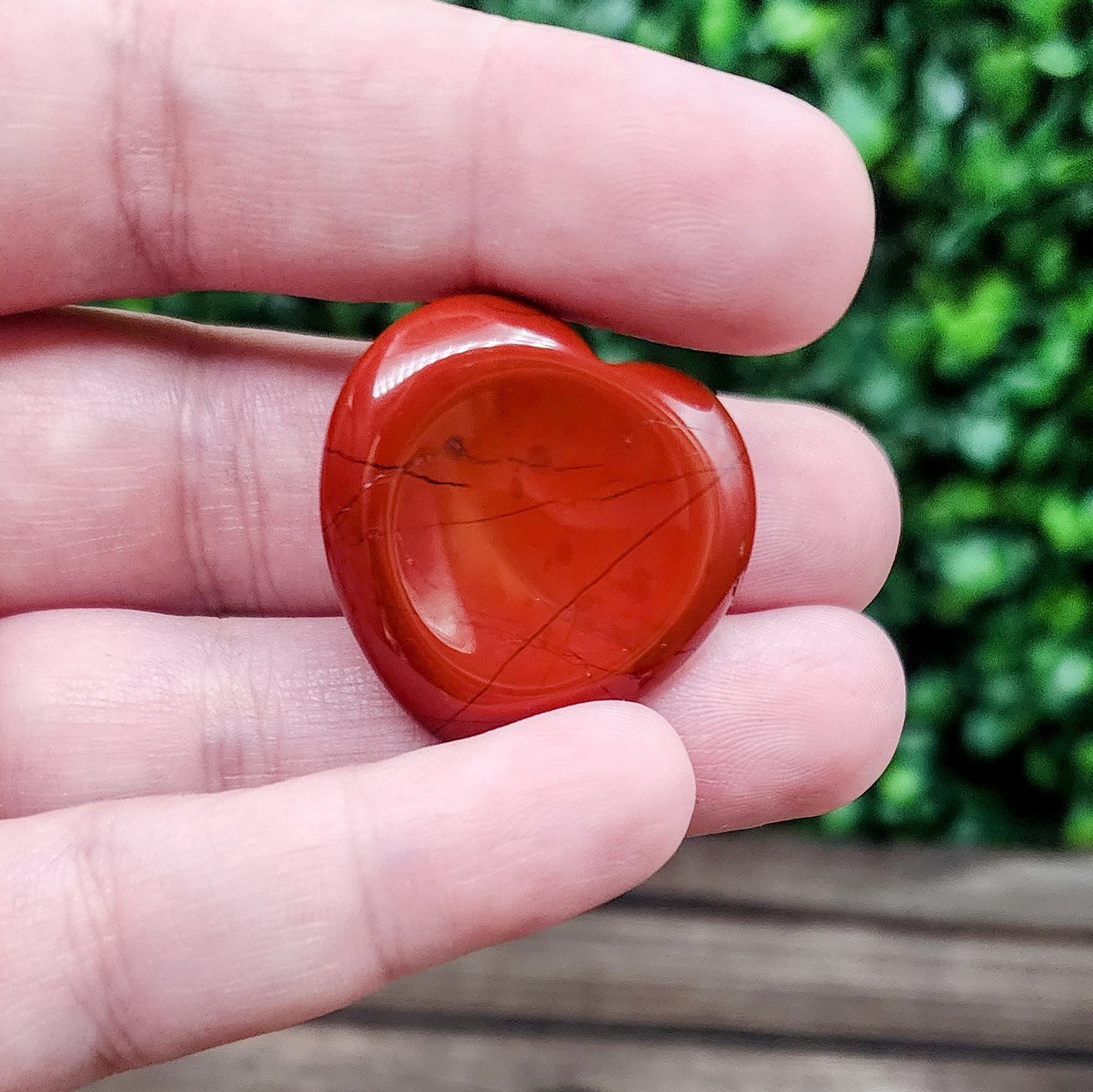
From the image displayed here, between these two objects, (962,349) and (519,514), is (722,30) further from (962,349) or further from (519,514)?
(519,514)

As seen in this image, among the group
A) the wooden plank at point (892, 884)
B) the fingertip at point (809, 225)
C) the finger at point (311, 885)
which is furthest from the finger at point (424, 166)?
the wooden plank at point (892, 884)

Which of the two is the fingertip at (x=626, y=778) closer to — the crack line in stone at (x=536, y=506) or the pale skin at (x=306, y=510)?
the pale skin at (x=306, y=510)

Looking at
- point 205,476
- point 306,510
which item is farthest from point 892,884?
point 205,476

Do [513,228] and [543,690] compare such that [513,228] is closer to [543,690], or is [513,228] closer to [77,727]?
[543,690]

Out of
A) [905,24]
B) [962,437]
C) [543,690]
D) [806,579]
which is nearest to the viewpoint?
[543,690]

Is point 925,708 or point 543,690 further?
point 925,708

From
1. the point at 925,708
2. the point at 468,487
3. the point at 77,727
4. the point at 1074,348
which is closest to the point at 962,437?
the point at 1074,348
